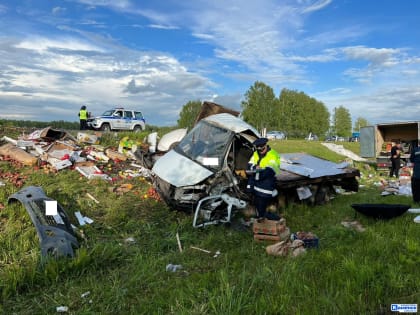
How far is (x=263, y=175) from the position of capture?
19.6 feet

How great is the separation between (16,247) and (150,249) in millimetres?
1962

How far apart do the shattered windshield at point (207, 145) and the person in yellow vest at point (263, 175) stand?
0.76 metres

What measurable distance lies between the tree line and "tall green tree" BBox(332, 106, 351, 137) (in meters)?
11.0

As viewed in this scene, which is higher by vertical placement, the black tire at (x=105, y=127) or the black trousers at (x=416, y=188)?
the black tire at (x=105, y=127)

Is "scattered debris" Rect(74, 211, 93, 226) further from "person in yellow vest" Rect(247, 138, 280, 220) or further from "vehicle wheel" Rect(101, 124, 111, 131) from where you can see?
"vehicle wheel" Rect(101, 124, 111, 131)

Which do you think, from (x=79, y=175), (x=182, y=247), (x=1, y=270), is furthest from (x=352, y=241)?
(x=79, y=175)

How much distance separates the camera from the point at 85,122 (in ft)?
64.0

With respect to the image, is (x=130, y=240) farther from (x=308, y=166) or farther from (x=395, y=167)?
(x=395, y=167)

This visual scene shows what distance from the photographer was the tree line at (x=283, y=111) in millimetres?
51906

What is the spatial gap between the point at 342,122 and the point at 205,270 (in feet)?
239

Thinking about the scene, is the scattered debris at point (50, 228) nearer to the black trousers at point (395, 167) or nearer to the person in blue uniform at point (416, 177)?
the person in blue uniform at point (416, 177)

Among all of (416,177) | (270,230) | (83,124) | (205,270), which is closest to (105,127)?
(83,124)

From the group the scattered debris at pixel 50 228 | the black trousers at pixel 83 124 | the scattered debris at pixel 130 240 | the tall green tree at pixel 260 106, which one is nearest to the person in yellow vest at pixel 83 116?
the black trousers at pixel 83 124

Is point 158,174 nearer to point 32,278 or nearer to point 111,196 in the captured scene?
point 111,196
